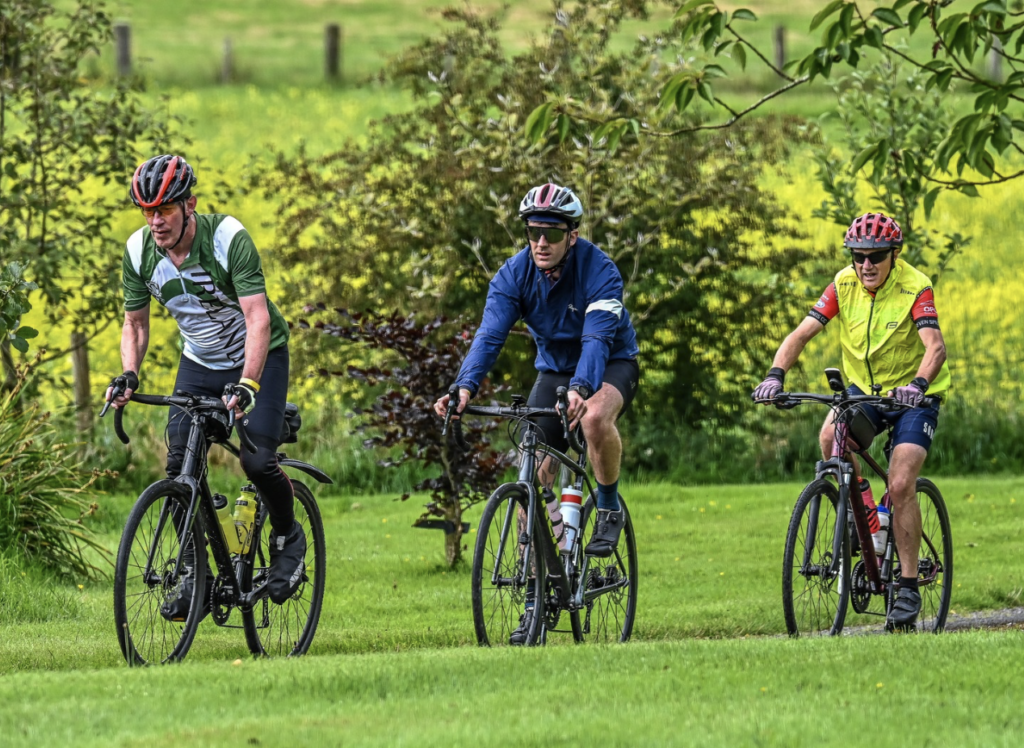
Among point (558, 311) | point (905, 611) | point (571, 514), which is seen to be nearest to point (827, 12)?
point (558, 311)

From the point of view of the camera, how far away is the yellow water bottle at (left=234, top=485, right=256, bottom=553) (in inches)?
303

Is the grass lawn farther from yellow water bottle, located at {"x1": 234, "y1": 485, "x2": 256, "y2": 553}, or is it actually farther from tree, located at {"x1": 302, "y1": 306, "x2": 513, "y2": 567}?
tree, located at {"x1": 302, "y1": 306, "x2": 513, "y2": 567}

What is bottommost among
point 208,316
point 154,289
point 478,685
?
point 478,685

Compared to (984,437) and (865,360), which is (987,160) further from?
(984,437)

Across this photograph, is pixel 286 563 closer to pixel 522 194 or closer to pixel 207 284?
pixel 207 284

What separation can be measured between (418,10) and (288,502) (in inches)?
2237

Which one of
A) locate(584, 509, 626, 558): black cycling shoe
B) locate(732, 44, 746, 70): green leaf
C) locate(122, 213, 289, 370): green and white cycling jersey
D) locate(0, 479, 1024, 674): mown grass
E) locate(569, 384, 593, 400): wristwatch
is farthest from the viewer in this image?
locate(0, 479, 1024, 674): mown grass

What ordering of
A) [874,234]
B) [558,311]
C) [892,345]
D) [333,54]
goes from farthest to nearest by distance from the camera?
[333,54] < [892,345] < [874,234] < [558,311]

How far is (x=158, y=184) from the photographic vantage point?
23.2 feet

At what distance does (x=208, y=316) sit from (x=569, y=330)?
176 cm

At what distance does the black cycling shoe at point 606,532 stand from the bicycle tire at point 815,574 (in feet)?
2.81

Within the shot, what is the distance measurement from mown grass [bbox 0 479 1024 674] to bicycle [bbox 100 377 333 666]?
1.65 ft

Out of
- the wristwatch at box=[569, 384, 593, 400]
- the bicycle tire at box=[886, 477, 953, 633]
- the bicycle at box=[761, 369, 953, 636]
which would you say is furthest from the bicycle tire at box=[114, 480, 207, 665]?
the bicycle tire at box=[886, 477, 953, 633]

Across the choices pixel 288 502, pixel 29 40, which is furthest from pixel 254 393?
pixel 29 40
